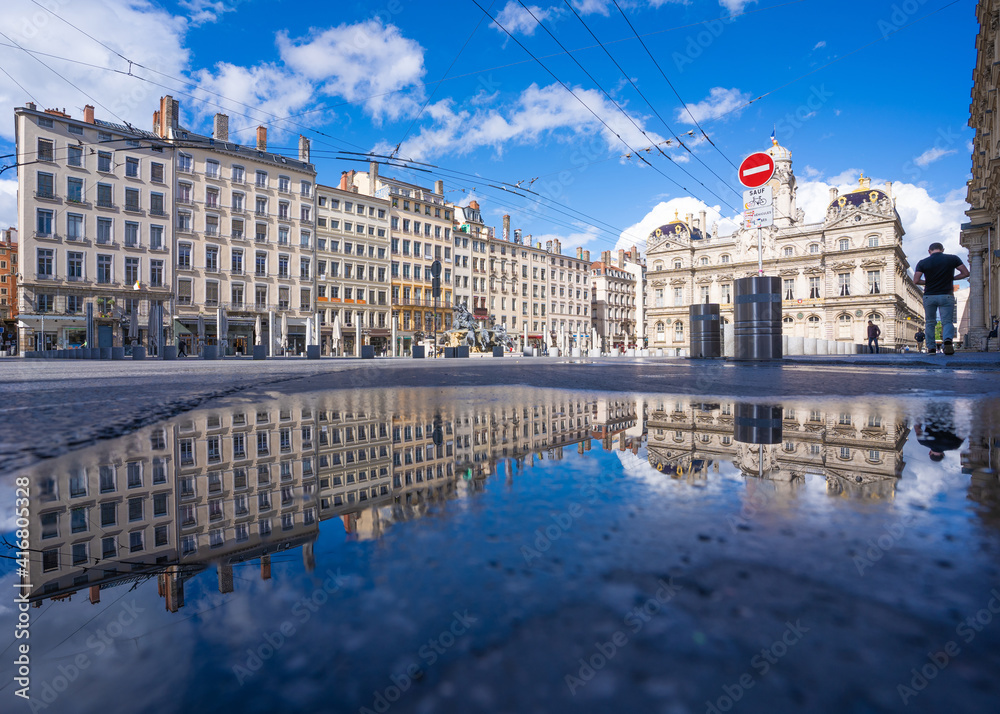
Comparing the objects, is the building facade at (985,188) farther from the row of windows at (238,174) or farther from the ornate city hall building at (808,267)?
the row of windows at (238,174)

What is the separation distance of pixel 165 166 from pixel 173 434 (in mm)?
45085

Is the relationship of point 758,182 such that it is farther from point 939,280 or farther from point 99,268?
point 99,268

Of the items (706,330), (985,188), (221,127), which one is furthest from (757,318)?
(221,127)

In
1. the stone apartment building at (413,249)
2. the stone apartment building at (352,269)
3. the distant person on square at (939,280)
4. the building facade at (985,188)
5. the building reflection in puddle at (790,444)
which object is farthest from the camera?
the stone apartment building at (413,249)

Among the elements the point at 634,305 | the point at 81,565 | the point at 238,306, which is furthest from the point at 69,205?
the point at 634,305

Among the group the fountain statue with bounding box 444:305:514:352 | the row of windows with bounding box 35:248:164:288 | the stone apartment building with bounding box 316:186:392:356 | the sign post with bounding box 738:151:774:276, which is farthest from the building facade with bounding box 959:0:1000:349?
the row of windows with bounding box 35:248:164:288

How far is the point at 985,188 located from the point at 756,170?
12.9 metres

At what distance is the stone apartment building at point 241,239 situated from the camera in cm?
3912

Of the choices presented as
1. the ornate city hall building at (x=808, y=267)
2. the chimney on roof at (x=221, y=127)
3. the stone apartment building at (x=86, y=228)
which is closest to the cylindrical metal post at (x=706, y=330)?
the ornate city hall building at (x=808, y=267)

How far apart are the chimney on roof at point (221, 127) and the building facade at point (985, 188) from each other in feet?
148

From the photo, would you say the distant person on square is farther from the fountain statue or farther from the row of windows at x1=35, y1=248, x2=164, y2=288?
the row of windows at x1=35, y1=248, x2=164, y2=288

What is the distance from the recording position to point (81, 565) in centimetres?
80

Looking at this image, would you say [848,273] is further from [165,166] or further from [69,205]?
[69,205]

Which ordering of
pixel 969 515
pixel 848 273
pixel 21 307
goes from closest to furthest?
pixel 969 515 < pixel 21 307 < pixel 848 273
